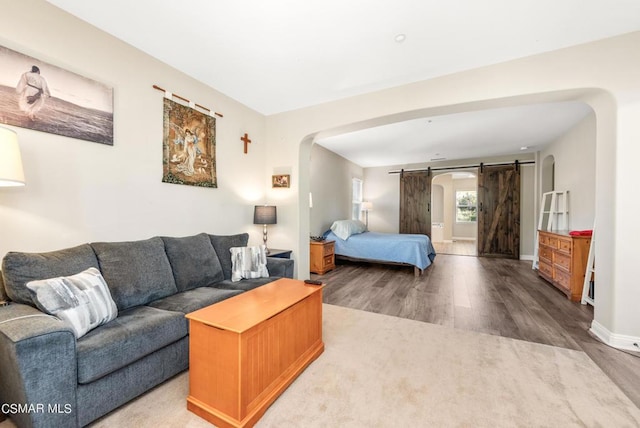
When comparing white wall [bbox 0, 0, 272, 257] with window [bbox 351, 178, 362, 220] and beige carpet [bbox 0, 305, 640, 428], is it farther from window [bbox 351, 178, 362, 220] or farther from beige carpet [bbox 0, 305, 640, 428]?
window [bbox 351, 178, 362, 220]

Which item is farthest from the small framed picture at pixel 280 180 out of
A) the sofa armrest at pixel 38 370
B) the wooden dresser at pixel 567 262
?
the wooden dresser at pixel 567 262

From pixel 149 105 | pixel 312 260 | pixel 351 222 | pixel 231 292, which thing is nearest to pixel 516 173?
pixel 351 222

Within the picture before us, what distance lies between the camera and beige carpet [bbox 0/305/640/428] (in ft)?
4.59

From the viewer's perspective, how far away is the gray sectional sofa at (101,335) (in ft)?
3.71

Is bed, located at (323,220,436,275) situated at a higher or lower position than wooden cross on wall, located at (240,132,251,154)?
lower

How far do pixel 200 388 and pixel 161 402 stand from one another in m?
0.33

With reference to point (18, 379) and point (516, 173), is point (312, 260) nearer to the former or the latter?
point (18, 379)

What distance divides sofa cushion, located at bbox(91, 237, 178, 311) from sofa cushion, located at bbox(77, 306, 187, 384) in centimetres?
15

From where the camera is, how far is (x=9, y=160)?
4.43 ft

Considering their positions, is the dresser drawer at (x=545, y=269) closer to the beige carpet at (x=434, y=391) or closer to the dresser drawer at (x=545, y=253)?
the dresser drawer at (x=545, y=253)

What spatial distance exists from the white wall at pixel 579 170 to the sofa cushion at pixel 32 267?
19.2 feet

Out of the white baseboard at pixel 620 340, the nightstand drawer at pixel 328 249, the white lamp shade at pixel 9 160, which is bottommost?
the white baseboard at pixel 620 340

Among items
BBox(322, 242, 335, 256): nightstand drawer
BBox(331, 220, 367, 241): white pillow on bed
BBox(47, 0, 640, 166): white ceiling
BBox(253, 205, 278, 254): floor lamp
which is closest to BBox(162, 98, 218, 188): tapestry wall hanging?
BBox(47, 0, 640, 166): white ceiling

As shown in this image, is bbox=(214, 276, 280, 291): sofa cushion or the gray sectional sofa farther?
bbox=(214, 276, 280, 291): sofa cushion
